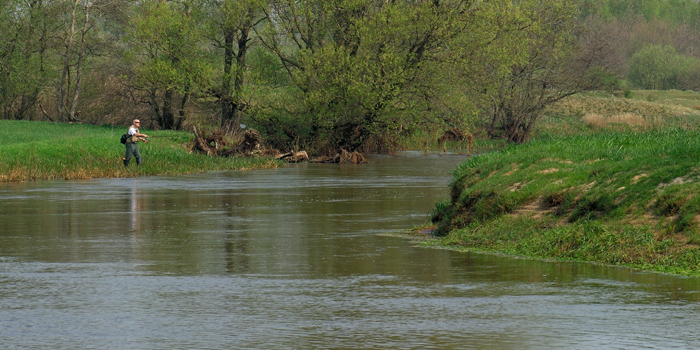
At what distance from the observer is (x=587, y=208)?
13781mm

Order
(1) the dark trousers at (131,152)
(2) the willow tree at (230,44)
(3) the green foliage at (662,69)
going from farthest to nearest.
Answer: (3) the green foliage at (662,69)
(2) the willow tree at (230,44)
(1) the dark trousers at (131,152)

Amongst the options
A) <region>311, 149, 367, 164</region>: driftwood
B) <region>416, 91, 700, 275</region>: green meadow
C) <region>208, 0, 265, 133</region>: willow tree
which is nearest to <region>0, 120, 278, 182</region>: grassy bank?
<region>311, 149, 367, 164</region>: driftwood

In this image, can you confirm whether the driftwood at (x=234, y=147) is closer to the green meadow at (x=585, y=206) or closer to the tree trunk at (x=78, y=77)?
the tree trunk at (x=78, y=77)

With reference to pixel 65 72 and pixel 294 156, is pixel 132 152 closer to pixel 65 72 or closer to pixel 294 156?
pixel 294 156

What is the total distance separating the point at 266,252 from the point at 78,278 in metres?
3.14

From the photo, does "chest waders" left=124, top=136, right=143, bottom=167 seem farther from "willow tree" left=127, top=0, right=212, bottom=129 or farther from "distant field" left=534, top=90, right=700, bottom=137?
"distant field" left=534, top=90, right=700, bottom=137

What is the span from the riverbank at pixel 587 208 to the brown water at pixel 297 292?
27.4 inches

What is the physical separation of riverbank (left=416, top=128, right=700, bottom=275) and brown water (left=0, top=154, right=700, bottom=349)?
695 millimetres

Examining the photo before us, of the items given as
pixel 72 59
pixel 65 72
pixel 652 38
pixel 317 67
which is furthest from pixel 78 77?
pixel 652 38

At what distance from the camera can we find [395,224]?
57.2 ft

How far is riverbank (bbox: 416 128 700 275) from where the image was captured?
1203 cm

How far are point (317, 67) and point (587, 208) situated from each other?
3512 cm

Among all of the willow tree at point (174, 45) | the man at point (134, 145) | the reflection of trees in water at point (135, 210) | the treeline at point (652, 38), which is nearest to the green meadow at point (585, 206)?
the reflection of trees in water at point (135, 210)

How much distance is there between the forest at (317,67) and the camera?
47125 millimetres
